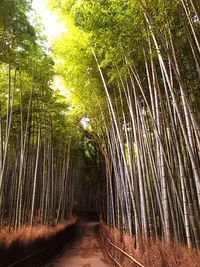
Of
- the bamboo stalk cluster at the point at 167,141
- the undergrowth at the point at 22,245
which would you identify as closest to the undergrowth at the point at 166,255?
the bamboo stalk cluster at the point at 167,141

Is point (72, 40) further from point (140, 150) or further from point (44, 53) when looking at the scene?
point (140, 150)

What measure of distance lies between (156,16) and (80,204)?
2162 cm

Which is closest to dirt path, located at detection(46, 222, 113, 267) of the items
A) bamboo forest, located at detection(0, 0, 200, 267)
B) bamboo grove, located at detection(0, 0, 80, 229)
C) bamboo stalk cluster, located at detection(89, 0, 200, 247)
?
bamboo forest, located at detection(0, 0, 200, 267)

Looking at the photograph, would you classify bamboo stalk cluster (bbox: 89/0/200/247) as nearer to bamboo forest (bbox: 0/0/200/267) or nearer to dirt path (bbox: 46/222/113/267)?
bamboo forest (bbox: 0/0/200/267)

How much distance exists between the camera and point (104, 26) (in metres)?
4.43

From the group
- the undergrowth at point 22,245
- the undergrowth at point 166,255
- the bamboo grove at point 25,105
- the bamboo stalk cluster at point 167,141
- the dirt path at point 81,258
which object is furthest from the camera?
the dirt path at point 81,258

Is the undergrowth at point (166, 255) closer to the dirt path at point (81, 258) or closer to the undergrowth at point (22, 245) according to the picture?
the undergrowth at point (22, 245)

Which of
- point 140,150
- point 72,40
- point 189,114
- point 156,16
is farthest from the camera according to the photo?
point 72,40

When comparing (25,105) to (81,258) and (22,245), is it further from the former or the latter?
(81,258)

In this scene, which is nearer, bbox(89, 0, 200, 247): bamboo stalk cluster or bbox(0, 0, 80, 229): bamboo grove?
bbox(89, 0, 200, 247): bamboo stalk cluster

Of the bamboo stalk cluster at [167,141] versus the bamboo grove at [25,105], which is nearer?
the bamboo stalk cluster at [167,141]

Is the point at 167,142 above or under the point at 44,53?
under

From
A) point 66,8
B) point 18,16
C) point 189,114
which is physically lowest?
point 189,114

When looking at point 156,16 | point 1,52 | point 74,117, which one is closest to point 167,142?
point 156,16
